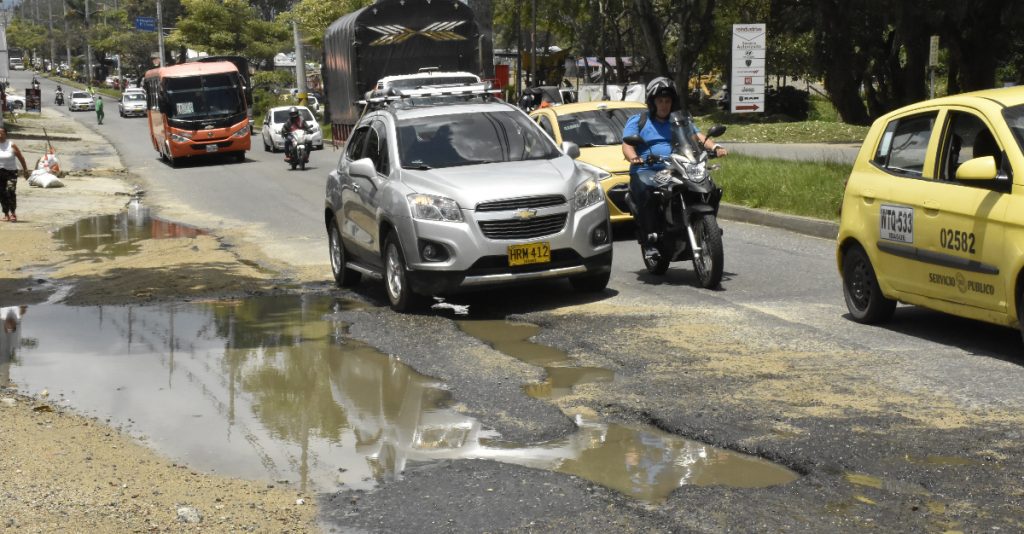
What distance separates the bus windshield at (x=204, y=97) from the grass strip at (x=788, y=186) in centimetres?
2106

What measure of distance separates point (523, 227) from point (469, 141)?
59.7 inches

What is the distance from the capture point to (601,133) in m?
17.0

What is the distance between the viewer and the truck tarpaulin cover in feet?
102

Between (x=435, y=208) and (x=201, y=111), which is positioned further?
(x=201, y=111)

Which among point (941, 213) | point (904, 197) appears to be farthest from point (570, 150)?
point (941, 213)

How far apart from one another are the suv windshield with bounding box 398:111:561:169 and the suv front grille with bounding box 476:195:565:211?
109cm

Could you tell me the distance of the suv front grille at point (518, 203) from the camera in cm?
1059

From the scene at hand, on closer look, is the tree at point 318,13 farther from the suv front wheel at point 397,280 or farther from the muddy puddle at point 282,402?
the suv front wheel at point 397,280

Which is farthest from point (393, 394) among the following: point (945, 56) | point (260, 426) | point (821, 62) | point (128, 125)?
point (128, 125)

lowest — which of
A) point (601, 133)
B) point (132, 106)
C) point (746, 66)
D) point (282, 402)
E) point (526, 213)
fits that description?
point (282, 402)

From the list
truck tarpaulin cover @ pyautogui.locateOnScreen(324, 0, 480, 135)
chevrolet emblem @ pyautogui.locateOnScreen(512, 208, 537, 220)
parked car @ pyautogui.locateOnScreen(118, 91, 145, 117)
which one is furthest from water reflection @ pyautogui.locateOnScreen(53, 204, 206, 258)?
parked car @ pyautogui.locateOnScreen(118, 91, 145, 117)

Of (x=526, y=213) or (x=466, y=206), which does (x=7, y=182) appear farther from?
(x=526, y=213)

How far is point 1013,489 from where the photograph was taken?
17.6ft

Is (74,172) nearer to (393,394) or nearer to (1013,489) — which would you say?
(393,394)
